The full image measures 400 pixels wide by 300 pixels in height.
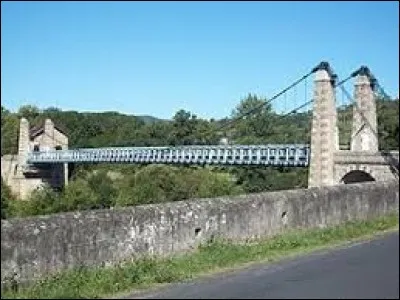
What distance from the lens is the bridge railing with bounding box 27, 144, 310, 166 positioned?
49994 millimetres

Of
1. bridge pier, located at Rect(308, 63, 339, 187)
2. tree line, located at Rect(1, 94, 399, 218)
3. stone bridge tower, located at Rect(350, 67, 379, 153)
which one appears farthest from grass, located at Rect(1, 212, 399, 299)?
bridge pier, located at Rect(308, 63, 339, 187)

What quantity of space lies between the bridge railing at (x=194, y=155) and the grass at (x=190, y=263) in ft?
114

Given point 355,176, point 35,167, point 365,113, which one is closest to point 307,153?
point 355,176

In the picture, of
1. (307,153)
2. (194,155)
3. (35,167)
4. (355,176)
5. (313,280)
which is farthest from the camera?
(35,167)

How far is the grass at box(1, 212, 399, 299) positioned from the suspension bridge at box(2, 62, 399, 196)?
1432mm

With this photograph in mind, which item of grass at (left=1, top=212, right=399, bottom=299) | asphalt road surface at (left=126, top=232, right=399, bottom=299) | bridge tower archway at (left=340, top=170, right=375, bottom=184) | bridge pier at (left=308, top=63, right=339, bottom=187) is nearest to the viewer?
asphalt road surface at (left=126, top=232, right=399, bottom=299)

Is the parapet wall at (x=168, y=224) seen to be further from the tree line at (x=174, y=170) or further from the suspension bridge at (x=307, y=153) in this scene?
the tree line at (x=174, y=170)

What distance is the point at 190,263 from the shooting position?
29.9ft

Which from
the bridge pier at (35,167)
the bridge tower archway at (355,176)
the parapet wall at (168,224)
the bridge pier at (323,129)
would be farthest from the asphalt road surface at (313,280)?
the bridge pier at (35,167)

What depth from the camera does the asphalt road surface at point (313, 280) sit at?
21.5 ft

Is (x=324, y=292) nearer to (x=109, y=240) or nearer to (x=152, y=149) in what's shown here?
(x=109, y=240)

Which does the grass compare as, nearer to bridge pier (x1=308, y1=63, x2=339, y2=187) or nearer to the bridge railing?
bridge pier (x1=308, y1=63, x2=339, y2=187)

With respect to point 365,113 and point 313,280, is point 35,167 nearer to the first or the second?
point 365,113

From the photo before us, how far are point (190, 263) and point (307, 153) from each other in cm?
3810
